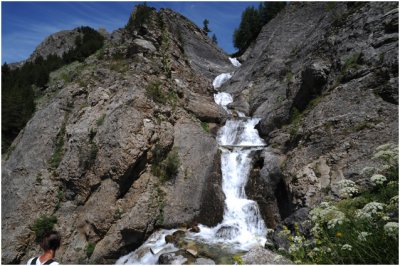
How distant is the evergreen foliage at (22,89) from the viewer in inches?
1082

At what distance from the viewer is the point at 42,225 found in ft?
57.9

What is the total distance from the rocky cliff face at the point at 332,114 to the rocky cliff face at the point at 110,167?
365cm

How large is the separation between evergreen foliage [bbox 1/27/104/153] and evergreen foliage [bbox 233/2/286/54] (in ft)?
84.1

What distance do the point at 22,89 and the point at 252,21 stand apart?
137 feet

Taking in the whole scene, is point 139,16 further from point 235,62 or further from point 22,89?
point 235,62

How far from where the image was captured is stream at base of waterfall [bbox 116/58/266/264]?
1471 cm

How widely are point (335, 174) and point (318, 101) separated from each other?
660cm

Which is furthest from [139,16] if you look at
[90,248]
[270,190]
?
[90,248]

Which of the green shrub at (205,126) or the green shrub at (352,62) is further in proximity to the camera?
the green shrub at (205,126)

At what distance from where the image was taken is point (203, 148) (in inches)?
819

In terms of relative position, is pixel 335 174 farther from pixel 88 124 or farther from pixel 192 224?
pixel 88 124

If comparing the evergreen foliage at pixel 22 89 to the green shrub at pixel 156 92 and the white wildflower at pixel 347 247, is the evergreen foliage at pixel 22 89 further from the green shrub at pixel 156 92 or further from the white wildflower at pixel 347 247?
the white wildflower at pixel 347 247

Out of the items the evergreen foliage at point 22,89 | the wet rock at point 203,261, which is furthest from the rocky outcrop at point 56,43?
the wet rock at point 203,261

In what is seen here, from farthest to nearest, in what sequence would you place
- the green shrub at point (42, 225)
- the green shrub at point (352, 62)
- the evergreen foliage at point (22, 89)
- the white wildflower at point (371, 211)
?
the evergreen foliage at point (22, 89) → the green shrub at point (352, 62) → the green shrub at point (42, 225) → the white wildflower at point (371, 211)
